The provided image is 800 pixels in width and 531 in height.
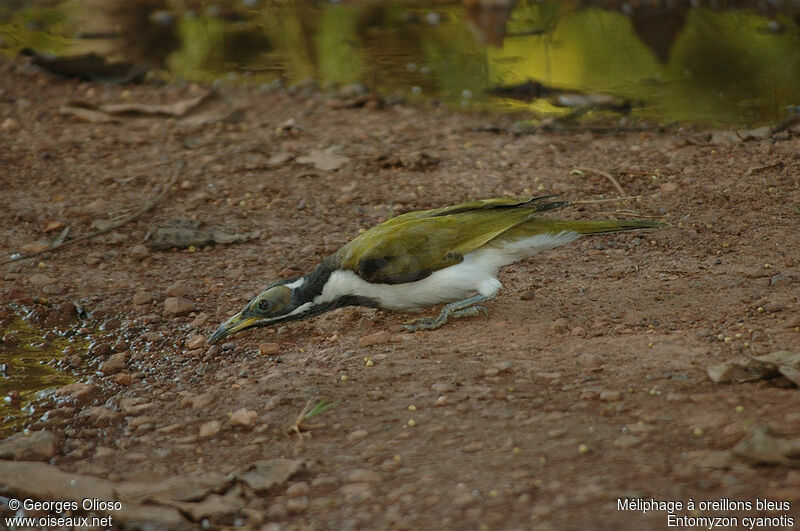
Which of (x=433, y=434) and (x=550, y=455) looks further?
(x=433, y=434)

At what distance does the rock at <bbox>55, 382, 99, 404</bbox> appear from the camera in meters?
4.54

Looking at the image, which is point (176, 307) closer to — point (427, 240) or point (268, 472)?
point (427, 240)

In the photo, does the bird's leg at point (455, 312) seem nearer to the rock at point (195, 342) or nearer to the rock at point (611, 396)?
the rock at point (195, 342)

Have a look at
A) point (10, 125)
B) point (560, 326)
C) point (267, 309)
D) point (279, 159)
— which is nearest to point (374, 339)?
point (267, 309)

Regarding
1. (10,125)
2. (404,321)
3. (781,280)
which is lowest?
(404,321)

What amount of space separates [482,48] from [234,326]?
22.2 ft

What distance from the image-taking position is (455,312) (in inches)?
199

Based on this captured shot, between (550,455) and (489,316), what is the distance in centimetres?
163

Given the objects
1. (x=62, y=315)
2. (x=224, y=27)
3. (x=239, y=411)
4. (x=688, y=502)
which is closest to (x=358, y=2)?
(x=224, y=27)

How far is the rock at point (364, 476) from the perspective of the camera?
11.5ft

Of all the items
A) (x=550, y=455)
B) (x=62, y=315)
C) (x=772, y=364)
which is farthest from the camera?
(x=62, y=315)

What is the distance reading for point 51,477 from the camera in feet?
12.3

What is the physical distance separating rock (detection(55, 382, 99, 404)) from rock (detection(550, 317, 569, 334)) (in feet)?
7.53

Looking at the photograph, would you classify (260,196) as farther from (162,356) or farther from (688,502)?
(688,502)
